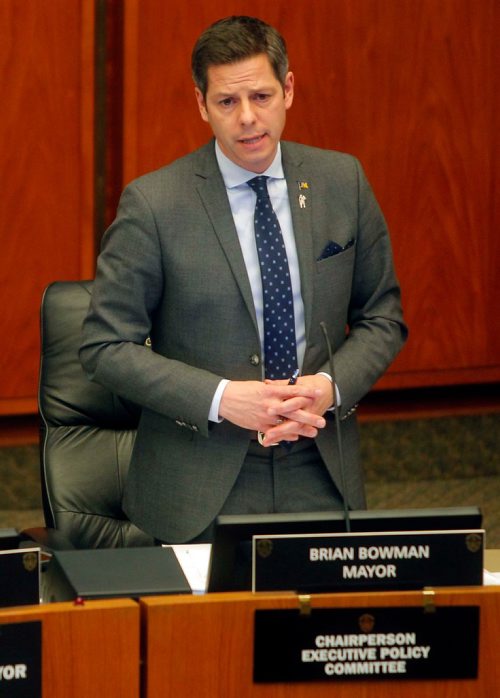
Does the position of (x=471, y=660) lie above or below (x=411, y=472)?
below

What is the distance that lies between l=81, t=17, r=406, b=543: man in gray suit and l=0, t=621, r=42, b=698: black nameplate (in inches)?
36.3

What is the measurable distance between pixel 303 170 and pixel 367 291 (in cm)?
29

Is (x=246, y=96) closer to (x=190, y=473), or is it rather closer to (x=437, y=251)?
(x=190, y=473)

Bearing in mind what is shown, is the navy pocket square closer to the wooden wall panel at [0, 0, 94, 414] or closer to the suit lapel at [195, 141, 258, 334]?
the suit lapel at [195, 141, 258, 334]

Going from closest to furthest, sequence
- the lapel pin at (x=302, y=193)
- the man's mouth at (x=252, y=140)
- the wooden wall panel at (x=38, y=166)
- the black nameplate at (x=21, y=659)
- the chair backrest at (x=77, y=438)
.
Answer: the black nameplate at (x=21, y=659) → the man's mouth at (x=252, y=140) → the lapel pin at (x=302, y=193) → the chair backrest at (x=77, y=438) → the wooden wall panel at (x=38, y=166)

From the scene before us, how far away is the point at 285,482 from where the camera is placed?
9.12 feet

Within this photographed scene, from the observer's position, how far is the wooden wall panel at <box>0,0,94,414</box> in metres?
4.23

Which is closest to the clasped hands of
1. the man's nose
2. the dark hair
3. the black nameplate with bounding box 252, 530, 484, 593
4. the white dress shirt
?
the white dress shirt

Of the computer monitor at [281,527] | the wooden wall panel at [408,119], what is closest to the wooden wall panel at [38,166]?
the wooden wall panel at [408,119]

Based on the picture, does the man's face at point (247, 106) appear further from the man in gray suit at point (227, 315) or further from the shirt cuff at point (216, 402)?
the shirt cuff at point (216, 402)

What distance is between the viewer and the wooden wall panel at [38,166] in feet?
13.9

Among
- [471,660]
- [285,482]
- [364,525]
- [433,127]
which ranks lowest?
[471,660]

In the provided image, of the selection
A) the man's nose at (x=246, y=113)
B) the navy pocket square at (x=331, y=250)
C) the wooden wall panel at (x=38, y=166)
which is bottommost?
the navy pocket square at (x=331, y=250)

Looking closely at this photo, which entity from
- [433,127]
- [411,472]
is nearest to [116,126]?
[433,127]
